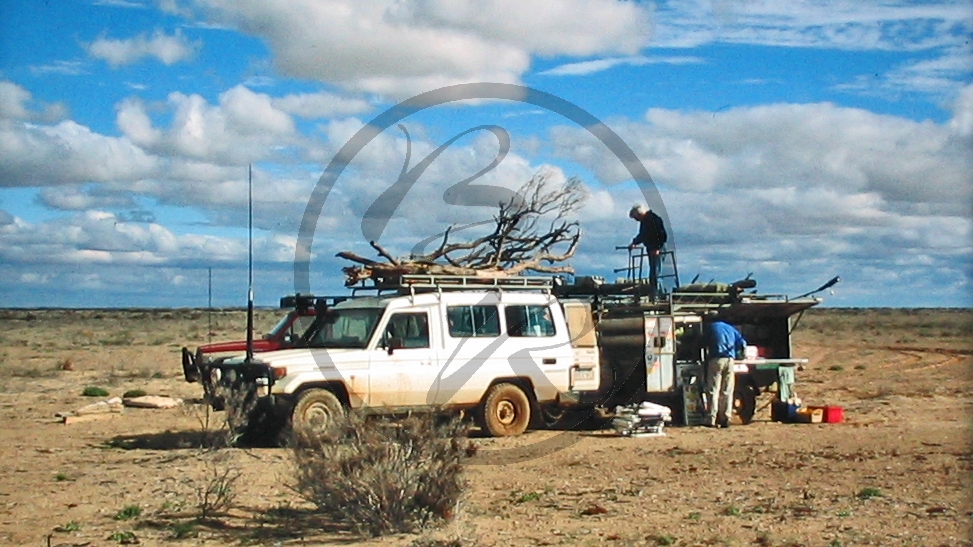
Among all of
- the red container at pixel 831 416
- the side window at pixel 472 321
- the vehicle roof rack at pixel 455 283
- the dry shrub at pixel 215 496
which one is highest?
the vehicle roof rack at pixel 455 283

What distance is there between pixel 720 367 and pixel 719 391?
449mm

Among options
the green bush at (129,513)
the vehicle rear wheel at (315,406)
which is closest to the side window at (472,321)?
the vehicle rear wheel at (315,406)

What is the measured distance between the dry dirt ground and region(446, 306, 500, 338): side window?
1469 mm

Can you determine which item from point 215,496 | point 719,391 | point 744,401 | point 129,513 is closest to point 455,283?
point 719,391

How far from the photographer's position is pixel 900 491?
1044 centimetres

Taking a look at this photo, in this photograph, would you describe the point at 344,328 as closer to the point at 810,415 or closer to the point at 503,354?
the point at 503,354

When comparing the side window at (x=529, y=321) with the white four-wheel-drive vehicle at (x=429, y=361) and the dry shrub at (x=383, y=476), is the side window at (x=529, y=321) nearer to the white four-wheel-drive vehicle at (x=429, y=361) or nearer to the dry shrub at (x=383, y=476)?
the white four-wheel-drive vehicle at (x=429, y=361)

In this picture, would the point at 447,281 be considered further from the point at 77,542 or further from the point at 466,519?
the point at 77,542

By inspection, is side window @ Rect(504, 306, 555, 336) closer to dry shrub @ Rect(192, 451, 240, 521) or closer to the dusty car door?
the dusty car door

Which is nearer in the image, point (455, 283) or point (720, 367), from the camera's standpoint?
point (455, 283)

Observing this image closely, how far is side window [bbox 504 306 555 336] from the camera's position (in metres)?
15.5

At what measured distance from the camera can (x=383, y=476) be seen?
28.2 ft

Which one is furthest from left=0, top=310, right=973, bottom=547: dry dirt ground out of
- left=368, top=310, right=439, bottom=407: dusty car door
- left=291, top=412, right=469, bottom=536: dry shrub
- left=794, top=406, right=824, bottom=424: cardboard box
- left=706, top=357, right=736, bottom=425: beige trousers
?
left=368, top=310, right=439, bottom=407: dusty car door

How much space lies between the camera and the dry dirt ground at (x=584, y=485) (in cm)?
877
